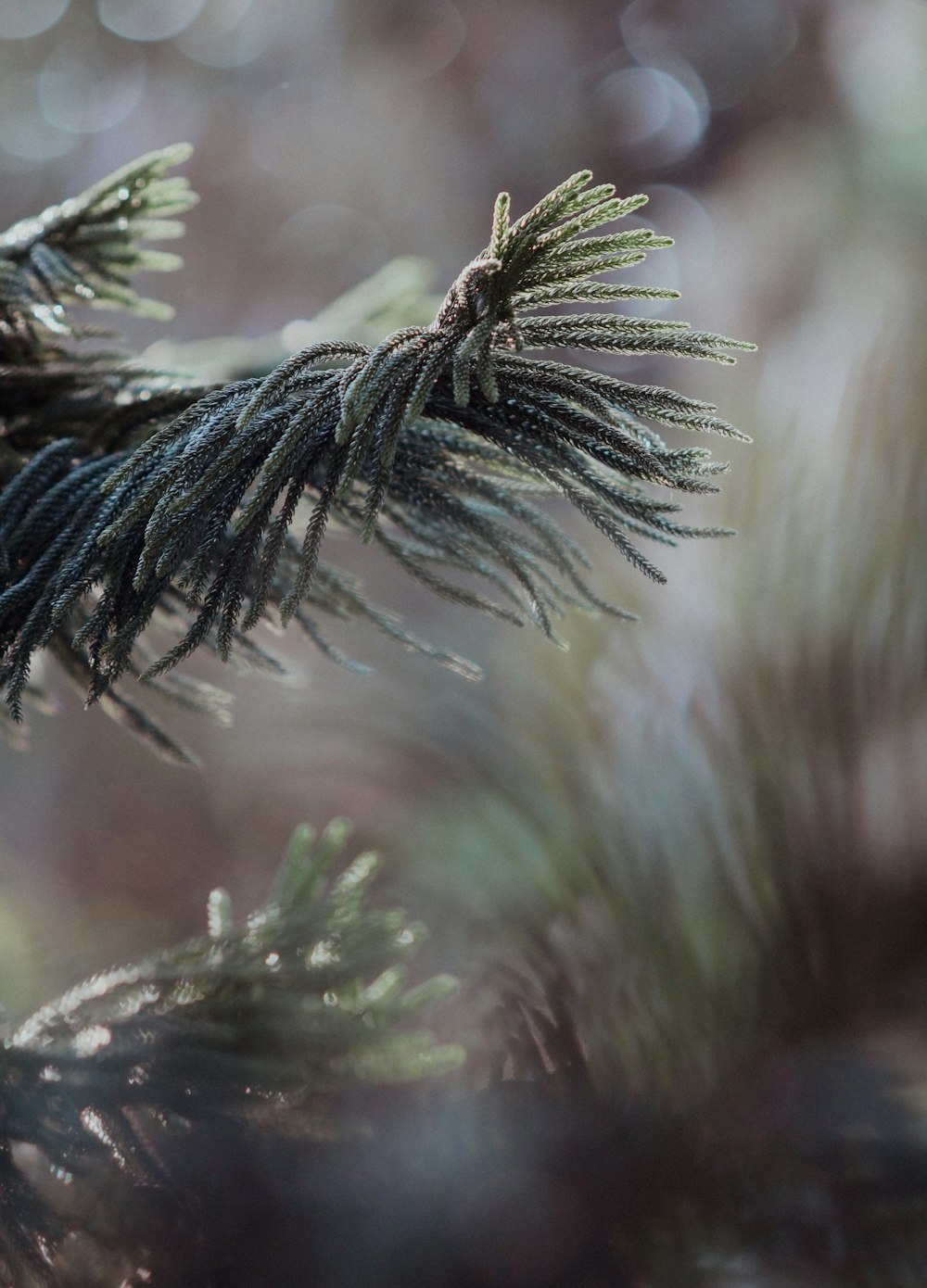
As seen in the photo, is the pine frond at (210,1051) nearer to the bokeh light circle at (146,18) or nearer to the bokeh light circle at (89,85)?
the bokeh light circle at (89,85)

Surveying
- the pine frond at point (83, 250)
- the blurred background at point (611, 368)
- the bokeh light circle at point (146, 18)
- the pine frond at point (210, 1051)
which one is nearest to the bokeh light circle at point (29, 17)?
the blurred background at point (611, 368)

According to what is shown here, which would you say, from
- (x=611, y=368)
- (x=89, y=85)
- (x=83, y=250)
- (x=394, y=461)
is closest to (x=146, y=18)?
(x=89, y=85)

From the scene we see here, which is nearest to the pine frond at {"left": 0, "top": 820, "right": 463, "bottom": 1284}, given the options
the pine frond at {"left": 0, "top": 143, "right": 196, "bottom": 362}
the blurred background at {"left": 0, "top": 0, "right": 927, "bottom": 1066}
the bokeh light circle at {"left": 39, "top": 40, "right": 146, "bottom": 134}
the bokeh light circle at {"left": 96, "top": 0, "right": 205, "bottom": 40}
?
the blurred background at {"left": 0, "top": 0, "right": 927, "bottom": 1066}

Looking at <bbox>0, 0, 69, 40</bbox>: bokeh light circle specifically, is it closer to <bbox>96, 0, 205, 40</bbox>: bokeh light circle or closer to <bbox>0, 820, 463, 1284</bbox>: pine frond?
<bbox>96, 0, 205, 40</bbox>: bokeh light circle

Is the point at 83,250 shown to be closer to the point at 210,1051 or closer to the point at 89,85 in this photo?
the point at 210,1051

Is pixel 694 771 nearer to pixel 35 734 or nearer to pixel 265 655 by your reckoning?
pixel 265 655

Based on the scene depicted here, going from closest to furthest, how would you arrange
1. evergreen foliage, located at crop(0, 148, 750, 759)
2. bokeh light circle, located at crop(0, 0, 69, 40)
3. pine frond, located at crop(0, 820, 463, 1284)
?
evergreen foliage, located at crop(0, 148, 750, 759) → pine frond, located at crop(0, 820, 463, 1284) → bokeh light circle, located at crop(0, 0, 69, 40)
